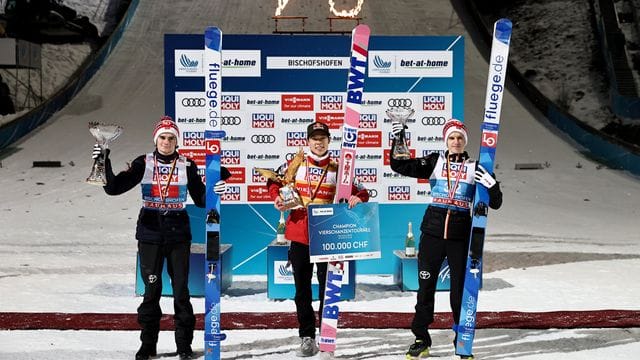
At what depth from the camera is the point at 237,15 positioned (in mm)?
29516

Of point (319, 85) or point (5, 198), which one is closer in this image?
point (319, 85)

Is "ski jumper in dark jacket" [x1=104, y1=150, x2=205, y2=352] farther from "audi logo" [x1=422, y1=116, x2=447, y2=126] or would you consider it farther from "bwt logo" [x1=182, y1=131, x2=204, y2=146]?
"audi logo" [x1=422, y1=116, x2=447, y2=126]

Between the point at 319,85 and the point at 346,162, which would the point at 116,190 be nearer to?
the point at 346,162

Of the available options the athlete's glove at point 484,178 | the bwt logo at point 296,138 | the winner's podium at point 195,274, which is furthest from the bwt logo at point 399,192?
the athlete's glove at point 484,178

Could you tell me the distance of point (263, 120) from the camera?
9516mm

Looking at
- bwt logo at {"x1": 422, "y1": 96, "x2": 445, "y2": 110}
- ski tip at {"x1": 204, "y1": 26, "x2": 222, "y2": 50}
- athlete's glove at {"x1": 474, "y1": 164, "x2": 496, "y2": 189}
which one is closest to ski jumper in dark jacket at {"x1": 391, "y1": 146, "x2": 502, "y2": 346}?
athlete's glove at {"x1": 474, "y1": 164, "x2": 496, "y2": 189}

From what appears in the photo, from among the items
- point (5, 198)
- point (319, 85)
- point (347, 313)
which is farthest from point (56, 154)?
point (347, 313)

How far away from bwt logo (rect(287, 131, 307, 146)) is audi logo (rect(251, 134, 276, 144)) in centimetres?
19

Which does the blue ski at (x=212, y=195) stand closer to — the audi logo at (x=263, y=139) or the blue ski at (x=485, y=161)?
the blue ski at (x=485, y=161)

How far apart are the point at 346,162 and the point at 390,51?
4.31 meters

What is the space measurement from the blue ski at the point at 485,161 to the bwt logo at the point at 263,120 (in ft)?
14.6

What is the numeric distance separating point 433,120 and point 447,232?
4207 millimetres

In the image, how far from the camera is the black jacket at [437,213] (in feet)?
18.3

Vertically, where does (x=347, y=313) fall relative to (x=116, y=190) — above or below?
below
